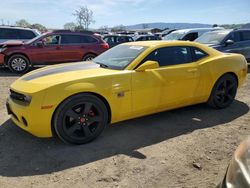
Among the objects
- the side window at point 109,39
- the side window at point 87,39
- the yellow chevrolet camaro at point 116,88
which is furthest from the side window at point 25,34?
the yellow chevrolet camaro at point 116,88

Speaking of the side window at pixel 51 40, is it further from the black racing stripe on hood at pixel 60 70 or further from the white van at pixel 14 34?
the black racing stripe on hood at pixel 60 70

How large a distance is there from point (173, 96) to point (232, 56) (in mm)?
1825

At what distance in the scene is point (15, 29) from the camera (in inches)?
517

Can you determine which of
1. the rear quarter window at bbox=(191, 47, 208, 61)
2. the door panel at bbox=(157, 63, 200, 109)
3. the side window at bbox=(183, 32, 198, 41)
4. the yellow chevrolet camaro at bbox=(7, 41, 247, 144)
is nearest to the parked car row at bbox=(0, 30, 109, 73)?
the side window at bbox=(183, 32, 198, 41)

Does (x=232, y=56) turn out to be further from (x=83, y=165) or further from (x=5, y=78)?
(x=5, y=78)

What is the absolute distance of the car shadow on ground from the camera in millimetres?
3703

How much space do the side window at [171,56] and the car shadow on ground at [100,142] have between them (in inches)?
41.8

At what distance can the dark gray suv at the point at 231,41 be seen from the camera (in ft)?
34.1

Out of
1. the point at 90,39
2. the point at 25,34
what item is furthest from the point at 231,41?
the point at 25,34

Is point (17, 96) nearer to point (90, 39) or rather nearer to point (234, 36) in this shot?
point (90, 39)

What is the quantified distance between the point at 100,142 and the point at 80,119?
1.58 feet

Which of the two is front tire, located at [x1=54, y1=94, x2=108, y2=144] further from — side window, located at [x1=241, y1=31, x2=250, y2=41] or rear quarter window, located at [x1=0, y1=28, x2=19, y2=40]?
rear quarter window, located at [x1=0, y1=28, x2=19, y2=40]

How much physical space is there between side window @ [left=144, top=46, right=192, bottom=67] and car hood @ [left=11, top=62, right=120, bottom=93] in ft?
2.74

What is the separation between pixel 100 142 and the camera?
4.34 metres
